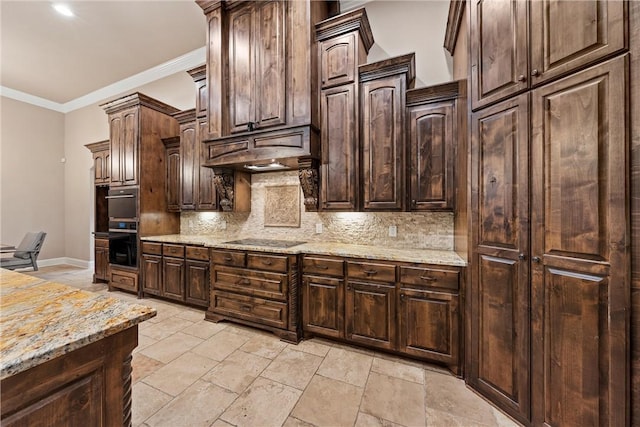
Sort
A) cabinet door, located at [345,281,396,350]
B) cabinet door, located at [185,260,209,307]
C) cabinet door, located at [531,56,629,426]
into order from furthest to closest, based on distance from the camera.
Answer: cabinet door, located at [185,260,209,307] → cabinet door, located at [345,281,396,350] → cabinet door, located at [531,56,629,426]

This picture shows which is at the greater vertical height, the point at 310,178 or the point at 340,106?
the point at 340,106

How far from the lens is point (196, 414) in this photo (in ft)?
5.53

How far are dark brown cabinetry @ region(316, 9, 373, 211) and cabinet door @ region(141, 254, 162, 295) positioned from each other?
2.75 m

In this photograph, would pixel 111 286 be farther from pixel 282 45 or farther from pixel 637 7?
pixel 637 7

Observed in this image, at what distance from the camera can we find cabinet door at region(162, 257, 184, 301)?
3.51 metres

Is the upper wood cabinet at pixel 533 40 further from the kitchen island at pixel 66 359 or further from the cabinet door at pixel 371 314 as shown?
the kitchen island at pixel 66 359

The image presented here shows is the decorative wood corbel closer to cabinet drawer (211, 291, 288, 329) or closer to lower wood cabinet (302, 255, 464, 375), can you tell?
lower wood cabinet (302, 255, 464, 375)

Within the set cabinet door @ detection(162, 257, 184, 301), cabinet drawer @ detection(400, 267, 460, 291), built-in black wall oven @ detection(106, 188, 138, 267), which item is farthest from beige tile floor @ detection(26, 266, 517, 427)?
built-in black wall oven @ detection(106, 188, 138, 267)

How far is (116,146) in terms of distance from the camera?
428 cm

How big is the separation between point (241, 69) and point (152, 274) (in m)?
3.20

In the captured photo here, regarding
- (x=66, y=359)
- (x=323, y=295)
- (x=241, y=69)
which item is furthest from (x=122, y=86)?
(x=66, y=359)

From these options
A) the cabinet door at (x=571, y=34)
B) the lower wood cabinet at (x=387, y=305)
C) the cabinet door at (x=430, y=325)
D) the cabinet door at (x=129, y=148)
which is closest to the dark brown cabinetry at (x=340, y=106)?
the lower wood cabinet at (x=387, y=305)

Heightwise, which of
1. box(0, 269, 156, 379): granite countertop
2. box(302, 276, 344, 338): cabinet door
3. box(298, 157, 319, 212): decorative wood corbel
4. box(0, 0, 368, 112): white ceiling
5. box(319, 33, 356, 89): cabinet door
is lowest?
box(302, 276, 344, 338): cabinet door

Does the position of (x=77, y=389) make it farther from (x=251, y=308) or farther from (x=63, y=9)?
(x=63, y=9)
